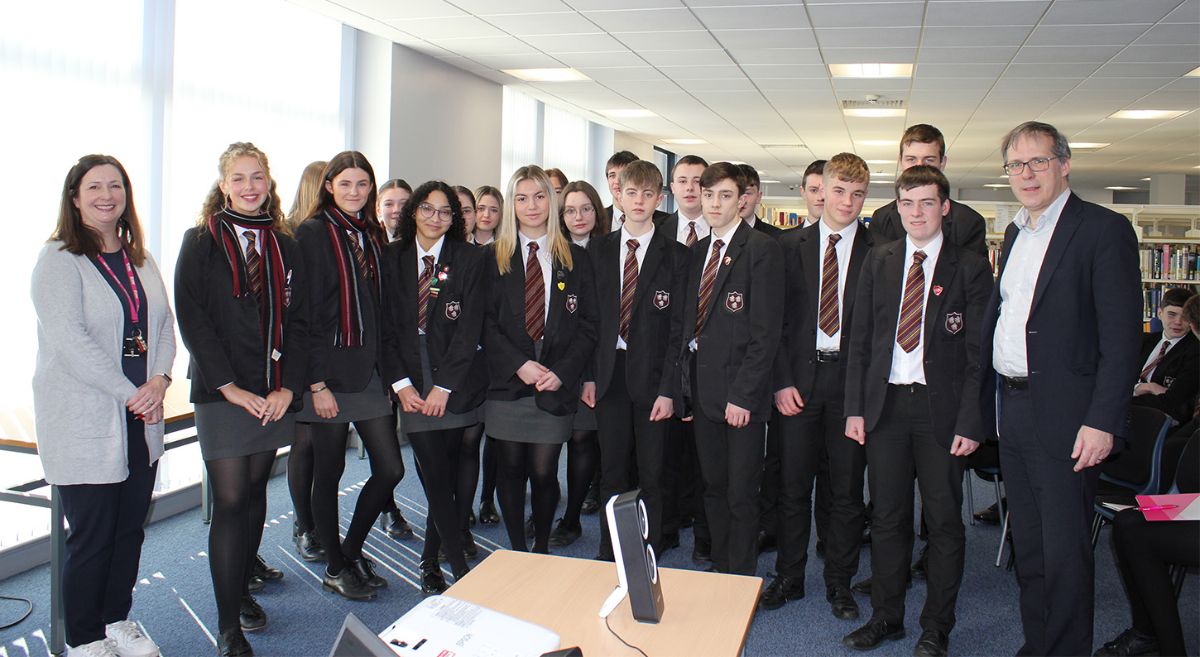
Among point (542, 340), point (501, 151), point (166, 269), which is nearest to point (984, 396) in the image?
point (542, 340)

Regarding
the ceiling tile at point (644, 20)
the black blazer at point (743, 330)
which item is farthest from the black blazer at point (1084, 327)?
the ceiling tile at point (644, 20)

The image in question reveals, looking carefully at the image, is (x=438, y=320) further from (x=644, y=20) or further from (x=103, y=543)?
(x=644, y=20)

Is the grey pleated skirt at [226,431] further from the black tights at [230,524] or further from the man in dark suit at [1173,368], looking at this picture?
the man in dark suit at [1173,368]

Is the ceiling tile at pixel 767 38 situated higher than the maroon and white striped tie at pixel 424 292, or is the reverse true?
the ceiling tile at pixel 767 38

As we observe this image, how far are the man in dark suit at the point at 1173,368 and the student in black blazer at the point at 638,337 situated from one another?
295cm

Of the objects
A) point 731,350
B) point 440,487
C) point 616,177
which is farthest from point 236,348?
point 616,177

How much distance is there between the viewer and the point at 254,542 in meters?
2.96

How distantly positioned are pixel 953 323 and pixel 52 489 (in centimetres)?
297

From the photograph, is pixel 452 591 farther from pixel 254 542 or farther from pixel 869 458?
pixel 869 458

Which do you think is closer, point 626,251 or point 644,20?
point 626,251

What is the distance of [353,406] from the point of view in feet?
10.3

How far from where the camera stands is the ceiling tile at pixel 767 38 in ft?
19.3

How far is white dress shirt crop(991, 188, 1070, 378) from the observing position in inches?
101

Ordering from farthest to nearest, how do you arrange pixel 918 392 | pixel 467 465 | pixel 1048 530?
pixel 467 465
pixel 918 392
pixel 1048 530
